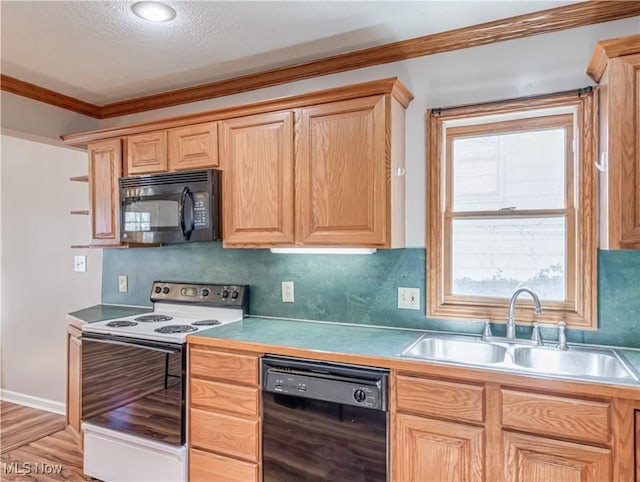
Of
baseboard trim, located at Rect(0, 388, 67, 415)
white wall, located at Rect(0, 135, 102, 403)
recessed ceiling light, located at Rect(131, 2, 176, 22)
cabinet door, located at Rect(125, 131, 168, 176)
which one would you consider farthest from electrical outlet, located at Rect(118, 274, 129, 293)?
recessed ceiling light, located at Rect(131, 2, 176, 22)

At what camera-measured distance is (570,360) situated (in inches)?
71.8

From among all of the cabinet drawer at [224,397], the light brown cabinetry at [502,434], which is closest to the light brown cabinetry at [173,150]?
the cabinet drawer at [224,397]

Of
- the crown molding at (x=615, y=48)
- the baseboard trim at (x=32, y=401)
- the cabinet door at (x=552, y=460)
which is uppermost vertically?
the crown molding at (x=615, y=48)

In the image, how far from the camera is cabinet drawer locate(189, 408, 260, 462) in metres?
1.96

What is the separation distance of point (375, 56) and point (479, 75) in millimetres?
561

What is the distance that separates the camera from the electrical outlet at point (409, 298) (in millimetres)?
2221

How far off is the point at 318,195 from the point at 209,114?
2.83 feet

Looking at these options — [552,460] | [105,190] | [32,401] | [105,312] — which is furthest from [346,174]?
[32,401]

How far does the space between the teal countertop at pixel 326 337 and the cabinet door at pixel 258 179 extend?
484mm

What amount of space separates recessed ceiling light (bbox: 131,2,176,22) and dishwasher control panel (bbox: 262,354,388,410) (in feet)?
5.46

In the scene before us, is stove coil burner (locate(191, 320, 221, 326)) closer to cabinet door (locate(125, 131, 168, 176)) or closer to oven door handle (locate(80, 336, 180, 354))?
oven door handle (locate(80, 336, 180, 354))

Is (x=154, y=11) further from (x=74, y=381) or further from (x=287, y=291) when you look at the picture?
(x=74, y=381)

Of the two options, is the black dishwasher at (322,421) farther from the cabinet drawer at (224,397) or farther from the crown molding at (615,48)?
the crown molding at (615,48)

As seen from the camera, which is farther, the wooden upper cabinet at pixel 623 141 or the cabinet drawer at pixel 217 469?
the cabinet drawer at pixel 217 469
